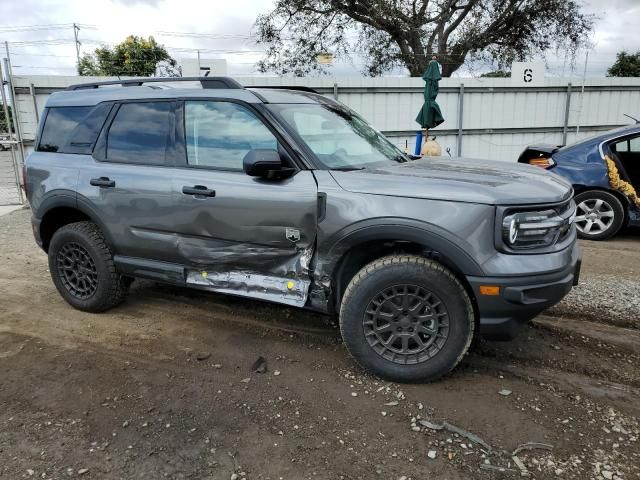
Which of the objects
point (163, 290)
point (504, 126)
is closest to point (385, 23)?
point (504, 126)

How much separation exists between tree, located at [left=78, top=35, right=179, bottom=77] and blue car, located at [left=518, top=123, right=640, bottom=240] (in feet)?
87.4

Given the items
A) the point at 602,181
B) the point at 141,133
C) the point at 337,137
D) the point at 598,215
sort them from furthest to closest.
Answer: the point at 598,215 → the point at 602,181 → the point at 141,133 → the point at 337,137

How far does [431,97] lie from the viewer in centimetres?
988

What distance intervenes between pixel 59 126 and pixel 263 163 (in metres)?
2.42

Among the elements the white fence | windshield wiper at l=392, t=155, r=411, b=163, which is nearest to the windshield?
windshield wiper at l=392, t=155, r=411, b=163

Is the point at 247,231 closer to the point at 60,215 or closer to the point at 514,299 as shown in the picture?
the point at 514,299

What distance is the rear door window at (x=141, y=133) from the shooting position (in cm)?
404

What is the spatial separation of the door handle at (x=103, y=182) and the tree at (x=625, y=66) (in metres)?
38.3

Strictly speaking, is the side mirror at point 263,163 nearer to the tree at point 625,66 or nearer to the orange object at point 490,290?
the orange object at point 490,290

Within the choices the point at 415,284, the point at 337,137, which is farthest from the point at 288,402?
the point at 337,137

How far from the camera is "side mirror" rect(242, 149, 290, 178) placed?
11.0 ft

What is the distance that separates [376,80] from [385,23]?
11.0 m

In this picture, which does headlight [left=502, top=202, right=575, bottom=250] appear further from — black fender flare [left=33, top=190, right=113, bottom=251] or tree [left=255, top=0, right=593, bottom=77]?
tree [left=255, top=0, right=593, bottom=77]

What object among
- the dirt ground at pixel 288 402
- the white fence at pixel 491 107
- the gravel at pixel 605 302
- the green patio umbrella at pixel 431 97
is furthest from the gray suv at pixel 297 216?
the white fence at pixel 491 107
